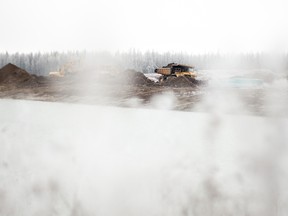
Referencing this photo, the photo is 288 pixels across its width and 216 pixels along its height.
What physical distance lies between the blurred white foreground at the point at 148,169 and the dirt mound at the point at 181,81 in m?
7.53

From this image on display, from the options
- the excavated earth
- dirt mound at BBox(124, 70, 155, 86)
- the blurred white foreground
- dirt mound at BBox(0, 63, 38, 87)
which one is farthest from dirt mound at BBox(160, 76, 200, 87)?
dirt mound at BBox(0, 63, 38, 87)

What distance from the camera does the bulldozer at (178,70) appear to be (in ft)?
51.5

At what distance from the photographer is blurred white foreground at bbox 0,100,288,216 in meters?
4.15

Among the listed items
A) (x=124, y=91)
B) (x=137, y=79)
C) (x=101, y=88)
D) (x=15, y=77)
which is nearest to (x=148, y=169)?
(x=124, y=91)

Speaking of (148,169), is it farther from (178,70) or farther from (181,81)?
(178,70)

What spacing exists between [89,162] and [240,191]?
3.04m

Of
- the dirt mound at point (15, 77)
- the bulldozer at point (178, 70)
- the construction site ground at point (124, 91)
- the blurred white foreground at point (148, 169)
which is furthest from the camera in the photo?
the dirt mound at point (15, 77)

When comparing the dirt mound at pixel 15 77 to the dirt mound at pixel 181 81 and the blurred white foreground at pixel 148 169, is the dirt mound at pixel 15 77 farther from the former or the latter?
the blurred white foreground at pixel 148 169

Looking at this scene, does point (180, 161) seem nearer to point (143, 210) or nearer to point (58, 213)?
point (143, 210)

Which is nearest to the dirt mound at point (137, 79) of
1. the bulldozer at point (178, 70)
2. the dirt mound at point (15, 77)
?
the bulldozer at point (178, 70)

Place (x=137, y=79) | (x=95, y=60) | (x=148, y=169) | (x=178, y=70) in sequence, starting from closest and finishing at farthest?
(x=148, y=169)
(x=95, y=60)
(x=178, y=70)
(x=137, y=79)

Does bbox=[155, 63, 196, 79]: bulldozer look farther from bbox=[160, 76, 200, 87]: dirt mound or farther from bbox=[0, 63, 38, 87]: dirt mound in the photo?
bbox=[0, 63, 38, 87]: dirt mound

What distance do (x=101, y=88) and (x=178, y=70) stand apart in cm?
438

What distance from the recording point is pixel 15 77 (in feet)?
64.4
